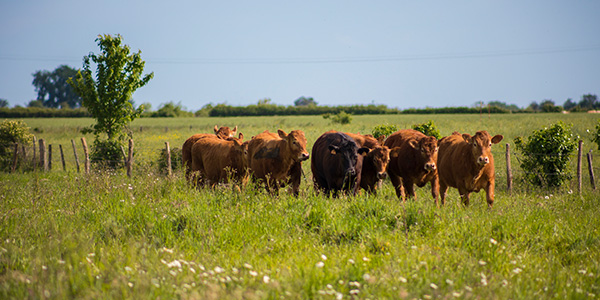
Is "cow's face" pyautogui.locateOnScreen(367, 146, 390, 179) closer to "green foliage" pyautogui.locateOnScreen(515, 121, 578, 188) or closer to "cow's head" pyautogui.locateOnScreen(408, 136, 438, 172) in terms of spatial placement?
"cow's head" pyautogui.locateOnScreen(408, 136, 438, 172)

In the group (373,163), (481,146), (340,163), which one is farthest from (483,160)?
(340,163)

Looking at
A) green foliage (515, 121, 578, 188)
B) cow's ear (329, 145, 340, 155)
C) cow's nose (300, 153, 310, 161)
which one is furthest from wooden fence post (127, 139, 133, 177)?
green foliage (515, 121, 578, 188)

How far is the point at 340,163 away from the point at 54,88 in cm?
12664

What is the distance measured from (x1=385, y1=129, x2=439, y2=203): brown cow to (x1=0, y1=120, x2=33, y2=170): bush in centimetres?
1967

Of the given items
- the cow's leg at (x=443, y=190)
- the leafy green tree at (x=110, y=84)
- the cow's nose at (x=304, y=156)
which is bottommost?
the cow's leg at (x=443, y=190)

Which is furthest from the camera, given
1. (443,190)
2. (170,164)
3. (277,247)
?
(170,164)

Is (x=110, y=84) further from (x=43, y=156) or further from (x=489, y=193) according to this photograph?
(x=489, y=193)

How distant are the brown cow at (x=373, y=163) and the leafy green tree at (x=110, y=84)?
1318 centimetres

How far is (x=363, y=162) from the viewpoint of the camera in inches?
402

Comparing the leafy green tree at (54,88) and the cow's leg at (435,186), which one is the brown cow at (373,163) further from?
the leafy green tree at (54,88)

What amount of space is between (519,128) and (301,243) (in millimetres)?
31853

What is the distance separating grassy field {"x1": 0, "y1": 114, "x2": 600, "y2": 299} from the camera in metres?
4.30

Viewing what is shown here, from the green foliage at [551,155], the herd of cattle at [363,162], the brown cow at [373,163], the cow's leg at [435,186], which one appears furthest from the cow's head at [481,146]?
the green foliage at [551,155]

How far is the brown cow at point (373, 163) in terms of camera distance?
30.1 ft
